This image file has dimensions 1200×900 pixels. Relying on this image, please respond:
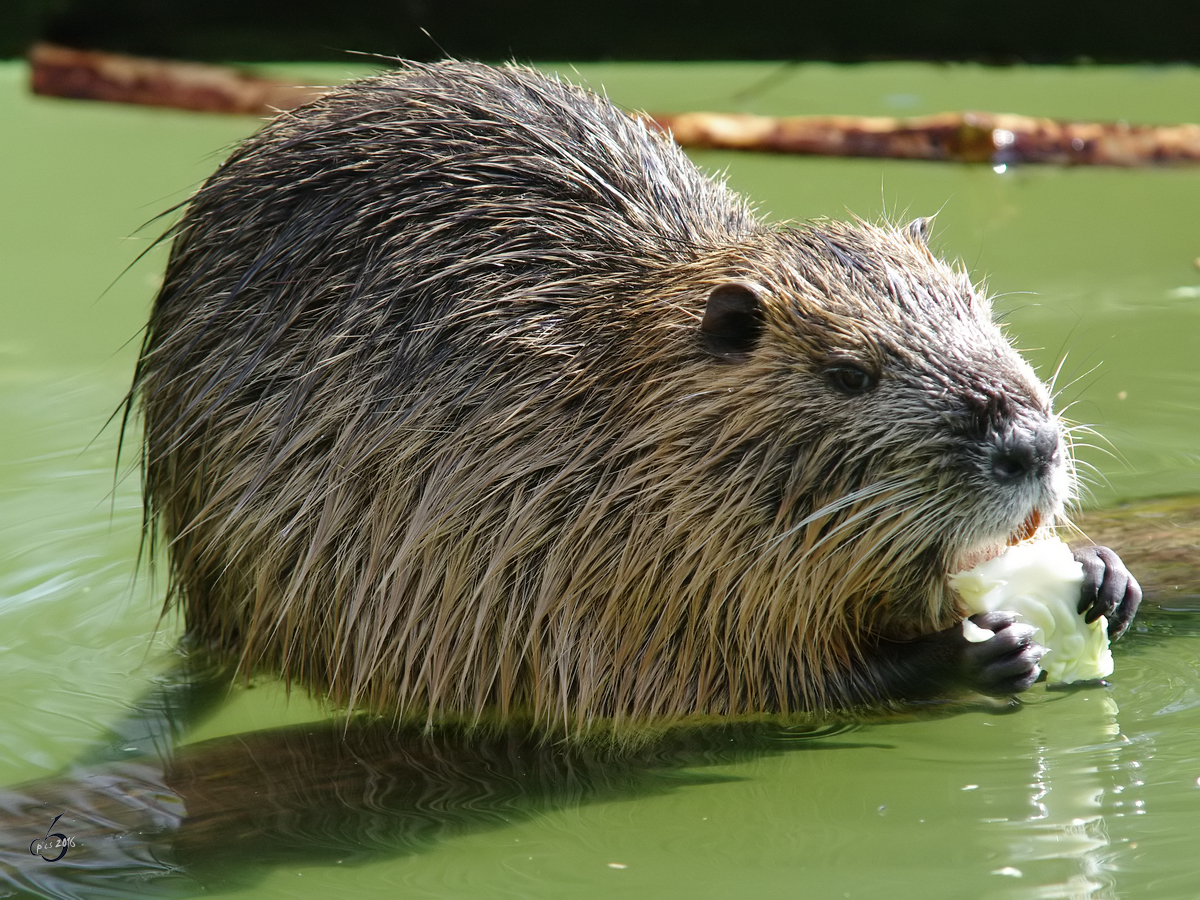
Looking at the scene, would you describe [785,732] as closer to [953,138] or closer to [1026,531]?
[1026,531]

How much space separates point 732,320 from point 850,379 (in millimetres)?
247

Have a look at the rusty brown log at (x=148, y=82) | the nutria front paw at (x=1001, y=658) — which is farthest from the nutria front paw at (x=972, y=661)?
the rusty brown log at (x=148, y=82)

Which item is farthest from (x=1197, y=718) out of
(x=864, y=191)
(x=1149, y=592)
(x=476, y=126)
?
(x=864, y=191)

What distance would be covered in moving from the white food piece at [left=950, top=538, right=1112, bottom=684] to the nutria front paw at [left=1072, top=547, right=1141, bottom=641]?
0.02 m

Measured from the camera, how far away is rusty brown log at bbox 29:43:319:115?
646 centimetres

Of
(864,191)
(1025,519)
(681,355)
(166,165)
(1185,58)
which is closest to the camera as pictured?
(1025,519)

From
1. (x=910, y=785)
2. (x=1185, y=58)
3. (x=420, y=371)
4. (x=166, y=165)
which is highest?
(x=1185, y=58)

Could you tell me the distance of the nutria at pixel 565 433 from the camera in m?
2.64

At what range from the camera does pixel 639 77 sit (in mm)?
7117

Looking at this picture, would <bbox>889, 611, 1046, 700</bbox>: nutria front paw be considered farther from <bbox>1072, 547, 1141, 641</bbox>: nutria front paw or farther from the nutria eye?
the nutria eye

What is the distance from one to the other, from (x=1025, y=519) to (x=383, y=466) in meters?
1.20

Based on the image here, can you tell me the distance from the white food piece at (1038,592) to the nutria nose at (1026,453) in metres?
0.36

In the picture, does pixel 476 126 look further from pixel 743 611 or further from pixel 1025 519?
pixel 1025 519

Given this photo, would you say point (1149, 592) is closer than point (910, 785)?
No
